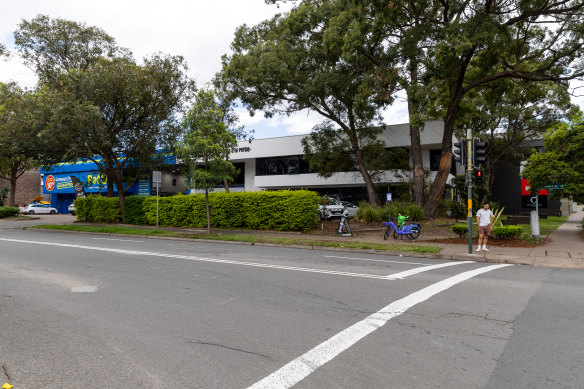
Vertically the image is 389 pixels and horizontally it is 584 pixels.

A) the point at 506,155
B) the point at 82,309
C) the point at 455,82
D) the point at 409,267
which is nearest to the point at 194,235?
the point at 409,267

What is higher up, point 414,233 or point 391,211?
point 391,211

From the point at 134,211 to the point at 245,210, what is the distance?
31.4 ft

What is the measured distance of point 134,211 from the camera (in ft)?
85.5

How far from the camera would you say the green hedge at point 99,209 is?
27.4m

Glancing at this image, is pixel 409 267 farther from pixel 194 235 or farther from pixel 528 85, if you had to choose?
pixel 528 85

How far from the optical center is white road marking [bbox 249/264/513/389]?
325cm

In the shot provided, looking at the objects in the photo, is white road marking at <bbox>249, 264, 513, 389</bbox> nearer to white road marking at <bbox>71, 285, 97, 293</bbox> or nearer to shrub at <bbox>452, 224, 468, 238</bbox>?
white road marking at <bbox>71, 285, 97, 293</bbox>

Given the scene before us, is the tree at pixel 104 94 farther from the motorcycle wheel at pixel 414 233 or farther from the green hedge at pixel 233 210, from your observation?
the motorcycle wheel at pixel 414 233

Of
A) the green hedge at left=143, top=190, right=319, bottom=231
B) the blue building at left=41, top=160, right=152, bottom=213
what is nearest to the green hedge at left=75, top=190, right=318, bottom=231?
the green hedge at left=143, top=190, right=319, bottom=231

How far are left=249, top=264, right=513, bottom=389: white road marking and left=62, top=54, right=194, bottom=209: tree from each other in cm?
1986

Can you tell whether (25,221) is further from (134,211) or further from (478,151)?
(478,151)

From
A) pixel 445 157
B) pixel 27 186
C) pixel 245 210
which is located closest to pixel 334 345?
pixel 245 210

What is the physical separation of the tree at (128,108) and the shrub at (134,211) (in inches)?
32.7

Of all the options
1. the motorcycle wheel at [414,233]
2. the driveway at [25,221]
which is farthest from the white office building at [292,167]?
the driveway at [25,221]
